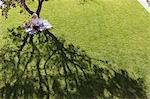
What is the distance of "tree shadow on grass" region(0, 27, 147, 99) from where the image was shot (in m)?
11.2

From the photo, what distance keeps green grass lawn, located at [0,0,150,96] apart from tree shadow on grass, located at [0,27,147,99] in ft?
2.24

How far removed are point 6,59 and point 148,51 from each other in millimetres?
6223

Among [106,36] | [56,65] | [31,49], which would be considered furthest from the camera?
[106,36]

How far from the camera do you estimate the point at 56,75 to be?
1204 cm

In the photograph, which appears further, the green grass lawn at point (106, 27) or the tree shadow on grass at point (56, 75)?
the green grass lawn at point (106, 27)

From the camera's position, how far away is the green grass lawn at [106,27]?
1329 cm

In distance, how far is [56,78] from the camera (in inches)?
468

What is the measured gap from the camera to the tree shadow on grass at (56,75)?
1118cm

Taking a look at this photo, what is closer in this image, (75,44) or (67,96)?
(67,96)

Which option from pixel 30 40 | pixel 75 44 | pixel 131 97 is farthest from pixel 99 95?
pixel 30 40

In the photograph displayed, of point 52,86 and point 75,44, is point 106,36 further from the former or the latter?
point 52,86

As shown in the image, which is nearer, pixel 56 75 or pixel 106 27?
pixel 56 75

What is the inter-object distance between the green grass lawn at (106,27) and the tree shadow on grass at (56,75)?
0.68 metres

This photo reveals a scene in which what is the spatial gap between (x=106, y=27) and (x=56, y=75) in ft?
15.8
